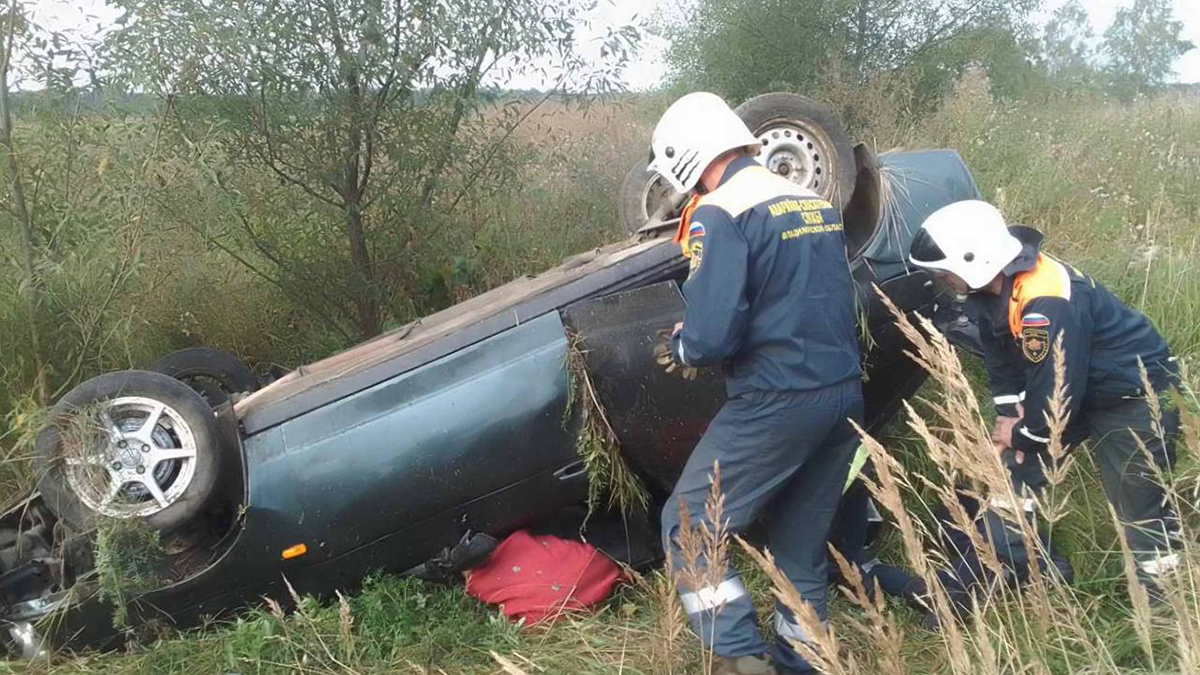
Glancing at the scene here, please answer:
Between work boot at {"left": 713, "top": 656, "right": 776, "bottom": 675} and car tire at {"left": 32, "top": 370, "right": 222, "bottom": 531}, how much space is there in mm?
1778

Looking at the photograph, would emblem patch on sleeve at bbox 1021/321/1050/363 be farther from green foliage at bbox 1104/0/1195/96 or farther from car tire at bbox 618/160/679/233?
green foliage at bbox 1104/0/1195/96

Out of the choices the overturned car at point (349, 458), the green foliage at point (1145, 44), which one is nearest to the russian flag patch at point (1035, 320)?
the overturned car at point (349, 458)

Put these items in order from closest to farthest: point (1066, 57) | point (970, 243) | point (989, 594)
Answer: point (989, 594), point (970, 243), point (1066, 57)

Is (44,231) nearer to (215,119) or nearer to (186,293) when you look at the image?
(215,119)

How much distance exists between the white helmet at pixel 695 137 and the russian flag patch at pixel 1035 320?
100 centimetres

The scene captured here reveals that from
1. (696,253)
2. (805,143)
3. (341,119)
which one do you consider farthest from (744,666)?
(341,119)

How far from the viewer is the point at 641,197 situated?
14.9ft

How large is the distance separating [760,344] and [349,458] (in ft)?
4.73

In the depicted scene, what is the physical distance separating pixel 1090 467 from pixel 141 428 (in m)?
3.58

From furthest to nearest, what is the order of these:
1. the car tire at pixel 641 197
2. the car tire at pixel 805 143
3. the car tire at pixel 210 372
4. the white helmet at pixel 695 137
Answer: the car tire at pixel 641 197 < the car tire at pixel 210 372 < the car tire at pixel 805 143 < the white helmet at pixel 695 137

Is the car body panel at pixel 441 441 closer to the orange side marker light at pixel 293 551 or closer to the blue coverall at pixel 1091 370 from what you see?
the orange side marker light at pixel 293 551

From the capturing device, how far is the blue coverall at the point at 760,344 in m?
2.62

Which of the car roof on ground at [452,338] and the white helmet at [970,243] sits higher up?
the car roof on ground at [452,338]

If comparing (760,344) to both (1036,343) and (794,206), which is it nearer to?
(794,206)
